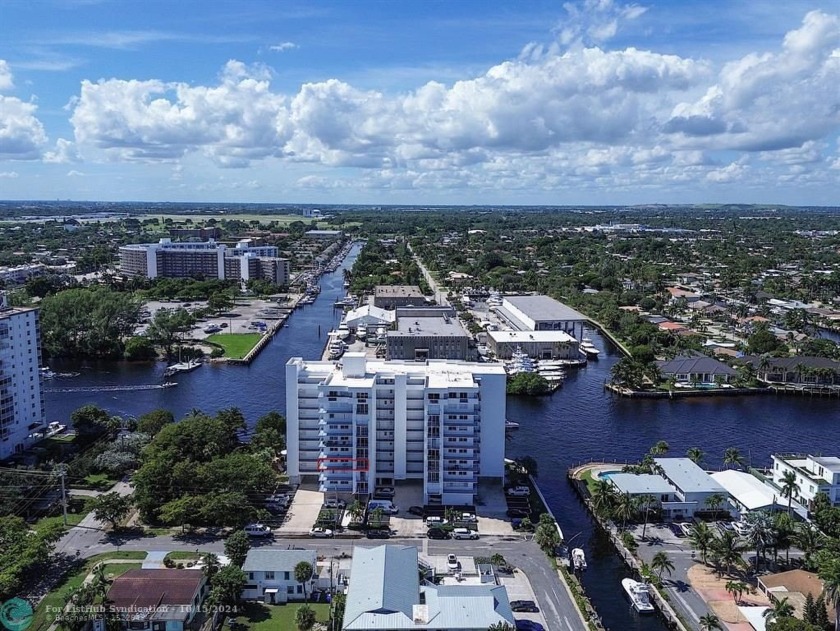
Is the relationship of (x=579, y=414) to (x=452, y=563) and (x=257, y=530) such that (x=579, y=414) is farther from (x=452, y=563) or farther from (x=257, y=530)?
(x=257, y=530)

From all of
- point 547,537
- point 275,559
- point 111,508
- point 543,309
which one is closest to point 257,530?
point 275,559

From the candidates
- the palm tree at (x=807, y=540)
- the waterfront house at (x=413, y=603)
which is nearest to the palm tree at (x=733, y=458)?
the palm tree at (x=807, y=540)

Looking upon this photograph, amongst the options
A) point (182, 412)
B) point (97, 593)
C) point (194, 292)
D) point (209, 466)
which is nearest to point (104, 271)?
point (194, 292)

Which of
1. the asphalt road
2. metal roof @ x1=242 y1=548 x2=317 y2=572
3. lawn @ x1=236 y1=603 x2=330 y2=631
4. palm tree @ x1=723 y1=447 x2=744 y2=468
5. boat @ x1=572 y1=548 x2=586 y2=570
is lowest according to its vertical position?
lawn @ x1=236 y1=603 x2=330 y2=631

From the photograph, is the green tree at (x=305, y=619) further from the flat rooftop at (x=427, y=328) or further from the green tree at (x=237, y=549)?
the flat rooftop at (x=427, y=328)

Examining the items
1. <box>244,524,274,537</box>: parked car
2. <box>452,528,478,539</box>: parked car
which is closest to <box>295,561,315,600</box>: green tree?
<box>244,524,274,537</box>: parked car

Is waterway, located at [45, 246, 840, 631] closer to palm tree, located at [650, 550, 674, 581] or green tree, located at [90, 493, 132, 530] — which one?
palm tree, located at [650, 550, 674, 581]
